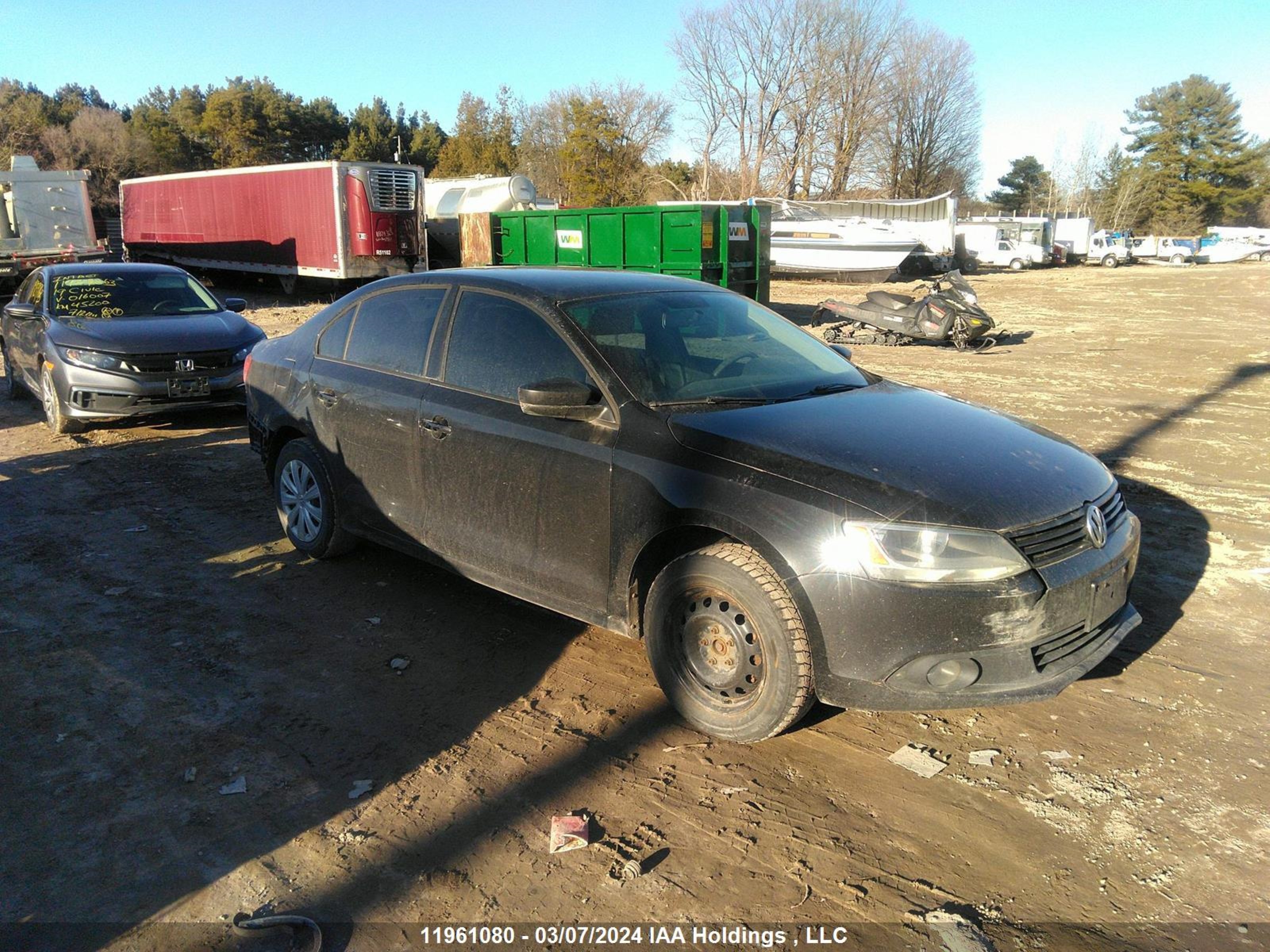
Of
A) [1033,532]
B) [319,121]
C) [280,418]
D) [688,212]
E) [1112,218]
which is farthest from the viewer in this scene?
[1112,218]

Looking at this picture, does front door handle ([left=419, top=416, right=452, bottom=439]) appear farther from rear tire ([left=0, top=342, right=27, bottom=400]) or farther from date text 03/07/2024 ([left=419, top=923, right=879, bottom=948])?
rear tire ([left=0, top=342, right=27, bottom=400])

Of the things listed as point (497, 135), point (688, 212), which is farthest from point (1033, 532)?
point (497, 135)

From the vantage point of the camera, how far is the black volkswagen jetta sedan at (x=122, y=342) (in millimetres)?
8398

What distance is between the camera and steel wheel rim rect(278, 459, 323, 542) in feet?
17.7

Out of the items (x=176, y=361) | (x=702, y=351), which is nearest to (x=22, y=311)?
(x=176, y=361)

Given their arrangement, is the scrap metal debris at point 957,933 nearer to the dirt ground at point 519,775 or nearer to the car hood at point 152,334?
the dirt ground at point 519,775

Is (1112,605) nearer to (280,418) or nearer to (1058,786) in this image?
(1058,786)

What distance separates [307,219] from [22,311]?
14.9 m

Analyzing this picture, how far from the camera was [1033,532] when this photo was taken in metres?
3.28

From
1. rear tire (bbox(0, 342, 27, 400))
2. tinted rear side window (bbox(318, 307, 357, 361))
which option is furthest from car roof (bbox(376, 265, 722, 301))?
rear tire (bbox(0, 342, 27, 400))

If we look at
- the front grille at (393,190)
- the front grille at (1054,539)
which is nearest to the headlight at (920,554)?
the front grille at (1054,539)

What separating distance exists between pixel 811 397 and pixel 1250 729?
86.4 inches

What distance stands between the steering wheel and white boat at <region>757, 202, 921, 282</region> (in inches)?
1202

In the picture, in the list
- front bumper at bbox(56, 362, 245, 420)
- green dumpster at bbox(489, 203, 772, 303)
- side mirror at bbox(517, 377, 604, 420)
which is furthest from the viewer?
green dumpster at bbox(489, 203, 772, 303)
